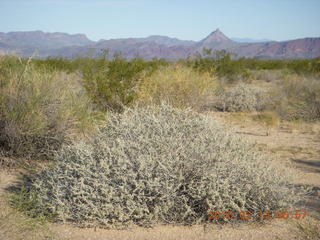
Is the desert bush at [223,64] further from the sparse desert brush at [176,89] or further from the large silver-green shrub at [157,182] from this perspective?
the large silver-green shrub at [157,182]

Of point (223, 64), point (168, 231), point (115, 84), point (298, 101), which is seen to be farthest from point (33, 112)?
point (223, 64)

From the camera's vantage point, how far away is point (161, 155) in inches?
162

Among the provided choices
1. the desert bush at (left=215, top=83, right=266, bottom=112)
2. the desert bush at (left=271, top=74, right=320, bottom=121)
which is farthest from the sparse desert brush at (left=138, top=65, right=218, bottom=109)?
the desert bush at (left=271, top=74, right=320, bottom=121)

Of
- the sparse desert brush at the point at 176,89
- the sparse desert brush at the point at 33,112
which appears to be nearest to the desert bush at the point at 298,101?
the sparse desert brush at the point at 176,89

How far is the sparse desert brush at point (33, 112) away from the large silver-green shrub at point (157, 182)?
175 cm

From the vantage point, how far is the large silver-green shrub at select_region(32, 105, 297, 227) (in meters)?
3.87

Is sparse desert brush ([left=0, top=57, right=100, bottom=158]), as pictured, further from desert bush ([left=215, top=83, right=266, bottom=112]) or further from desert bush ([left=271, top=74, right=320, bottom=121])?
desert bush ([left=215, top=83, right=266, bottom=112])

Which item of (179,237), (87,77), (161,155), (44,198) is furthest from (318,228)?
(87,77)

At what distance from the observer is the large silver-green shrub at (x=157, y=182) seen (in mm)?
3869

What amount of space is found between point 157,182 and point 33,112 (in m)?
3.00

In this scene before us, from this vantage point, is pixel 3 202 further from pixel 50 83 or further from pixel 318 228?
pixel 318 228

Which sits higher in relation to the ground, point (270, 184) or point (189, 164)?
point (189, 164)

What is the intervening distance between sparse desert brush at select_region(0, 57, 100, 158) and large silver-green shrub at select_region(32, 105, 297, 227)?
1.75 meters

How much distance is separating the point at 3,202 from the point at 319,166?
591 cm
